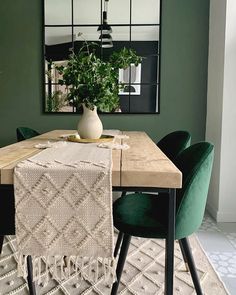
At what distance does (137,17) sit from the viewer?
→ 3107mm

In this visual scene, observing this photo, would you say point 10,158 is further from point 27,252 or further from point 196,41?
point 196,41

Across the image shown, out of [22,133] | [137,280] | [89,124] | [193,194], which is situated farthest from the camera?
[22,133]

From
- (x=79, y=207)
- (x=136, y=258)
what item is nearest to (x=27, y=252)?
(x=79, y=207)

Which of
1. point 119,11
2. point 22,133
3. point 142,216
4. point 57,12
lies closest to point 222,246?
point 142,216

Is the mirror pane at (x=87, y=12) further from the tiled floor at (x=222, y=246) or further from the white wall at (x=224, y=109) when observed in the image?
the tiled floor at (x=222, y=246)

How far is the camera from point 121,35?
3.12 meters

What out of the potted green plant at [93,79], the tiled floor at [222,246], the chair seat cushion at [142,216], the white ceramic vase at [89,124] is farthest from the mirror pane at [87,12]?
the tiled floor at [222,246]

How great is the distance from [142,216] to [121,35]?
2.25 metres

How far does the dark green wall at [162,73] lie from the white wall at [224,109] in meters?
0.23

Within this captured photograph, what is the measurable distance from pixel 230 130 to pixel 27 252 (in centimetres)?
217

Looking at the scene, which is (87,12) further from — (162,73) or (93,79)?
(93,79)

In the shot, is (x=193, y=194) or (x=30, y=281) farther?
(x=30, y=281)

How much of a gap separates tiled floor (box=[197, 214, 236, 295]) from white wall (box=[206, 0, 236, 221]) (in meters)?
0.16

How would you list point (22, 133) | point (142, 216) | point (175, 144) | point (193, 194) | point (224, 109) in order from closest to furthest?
point (193, 194) → point (142, 216) → point (175, 144) → point (22, 133) → point (224, 109)
